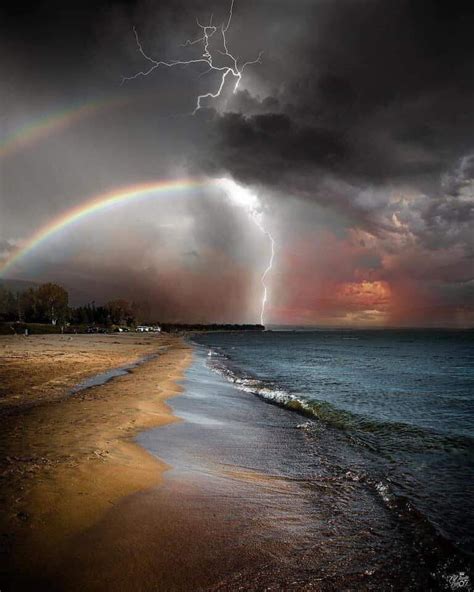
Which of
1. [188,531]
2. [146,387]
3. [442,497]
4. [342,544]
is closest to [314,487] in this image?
[342,544]

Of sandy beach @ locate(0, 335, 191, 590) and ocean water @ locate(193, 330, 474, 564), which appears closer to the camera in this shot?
sandy beach @ locate(0, 335, 191, 590)

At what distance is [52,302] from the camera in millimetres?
147250

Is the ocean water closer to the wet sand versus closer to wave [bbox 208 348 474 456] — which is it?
wave [bbox 208 348 474 456]

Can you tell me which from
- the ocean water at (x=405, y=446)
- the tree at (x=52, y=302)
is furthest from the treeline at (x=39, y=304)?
the ocean water at (x=405, y=446)

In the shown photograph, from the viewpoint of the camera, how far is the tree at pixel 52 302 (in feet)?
484

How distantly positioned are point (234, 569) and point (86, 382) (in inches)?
795

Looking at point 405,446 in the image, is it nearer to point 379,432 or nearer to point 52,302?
point 379,432

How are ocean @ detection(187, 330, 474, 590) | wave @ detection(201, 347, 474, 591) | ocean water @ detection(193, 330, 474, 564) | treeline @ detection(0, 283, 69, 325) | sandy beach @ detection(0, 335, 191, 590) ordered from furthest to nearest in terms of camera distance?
1. treeline @ detection(0, 283, 69, 325)
2. ocean water @ detection(193, 330, 474, 564)
3. ocean @ detection(187, 330, 474, 590)
4. wave @ detection(201, 347, 474, 591)
5. sandy beach @ detection(0, 335, 191, 590)

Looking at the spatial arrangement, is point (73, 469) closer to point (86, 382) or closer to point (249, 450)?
point (249, 450)

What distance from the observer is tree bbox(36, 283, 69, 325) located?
148 metres

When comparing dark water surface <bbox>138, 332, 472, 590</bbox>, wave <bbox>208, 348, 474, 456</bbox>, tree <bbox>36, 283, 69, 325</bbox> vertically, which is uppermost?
tree <bbox>36, 283, 69, 325</bbox>

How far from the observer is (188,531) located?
5945mm

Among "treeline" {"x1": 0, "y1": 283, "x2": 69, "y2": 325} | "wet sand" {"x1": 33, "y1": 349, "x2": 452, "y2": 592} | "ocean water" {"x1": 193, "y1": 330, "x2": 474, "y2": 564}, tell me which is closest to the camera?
"wet sand" {"x1": 33, "y1": 349, "x2": 452, "y2": 592}

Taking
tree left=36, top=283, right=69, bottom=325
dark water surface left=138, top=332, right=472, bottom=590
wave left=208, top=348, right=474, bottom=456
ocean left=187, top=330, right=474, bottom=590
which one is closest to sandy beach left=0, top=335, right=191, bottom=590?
dark water surface left=138, top=332, right=472, bottom=590
